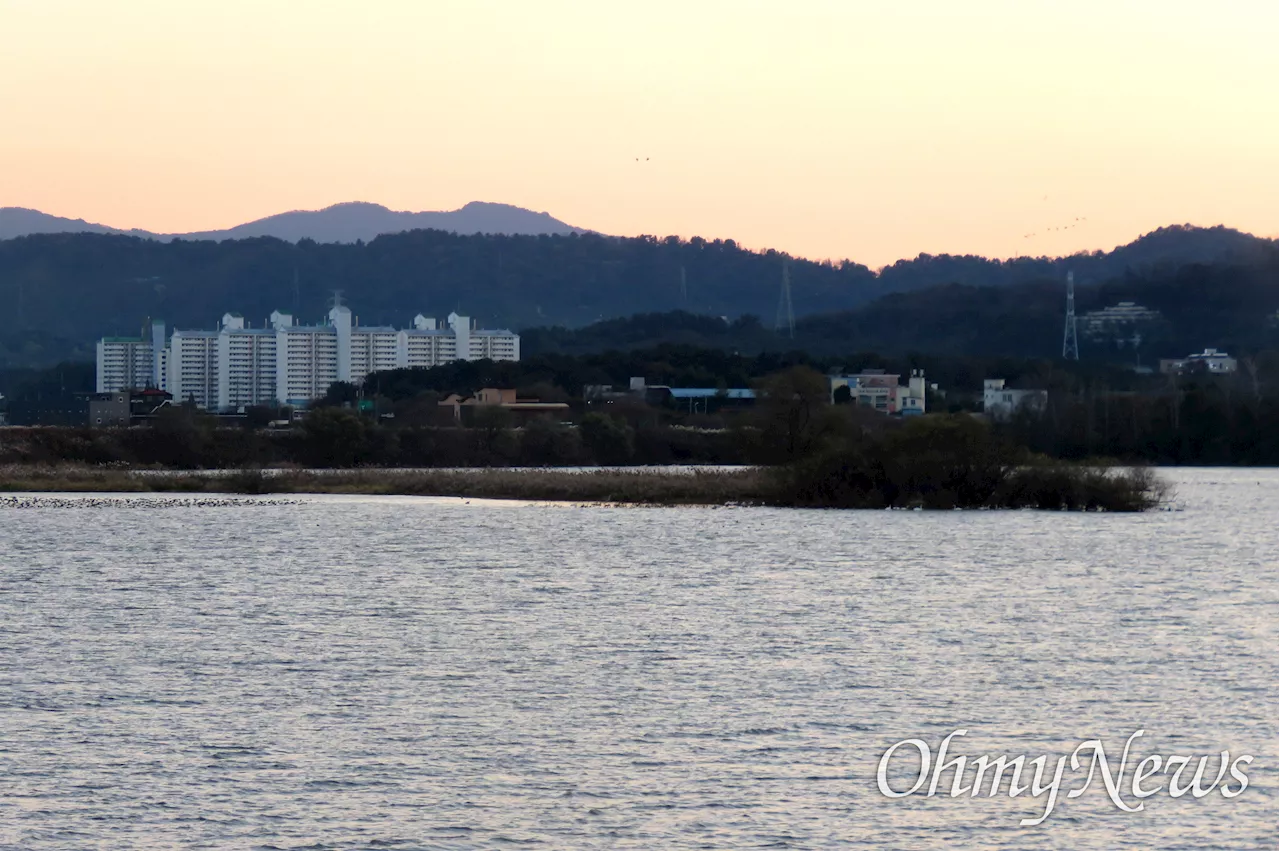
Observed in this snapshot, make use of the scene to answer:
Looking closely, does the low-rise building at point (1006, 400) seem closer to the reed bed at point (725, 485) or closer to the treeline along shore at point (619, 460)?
the treeline along shore at point (619, 460)

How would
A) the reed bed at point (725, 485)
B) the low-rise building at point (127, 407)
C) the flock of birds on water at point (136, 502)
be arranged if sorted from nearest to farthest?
the reed bed at point (725, 485) → the flock of birds on water at point (136, 502) → the low-rise building at point (127, 407)

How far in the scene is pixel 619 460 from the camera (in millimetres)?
129875

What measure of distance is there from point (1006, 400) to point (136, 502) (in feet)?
351

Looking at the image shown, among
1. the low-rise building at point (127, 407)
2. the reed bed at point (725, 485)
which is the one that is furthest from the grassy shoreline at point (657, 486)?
the low-rise building at point (127, 407)

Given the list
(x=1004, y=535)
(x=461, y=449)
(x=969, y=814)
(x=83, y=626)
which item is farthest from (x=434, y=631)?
(x=461, y=449)

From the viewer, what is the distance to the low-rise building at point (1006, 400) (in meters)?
132

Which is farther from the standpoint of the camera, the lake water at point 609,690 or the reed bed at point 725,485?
the reed bed at point 725,485

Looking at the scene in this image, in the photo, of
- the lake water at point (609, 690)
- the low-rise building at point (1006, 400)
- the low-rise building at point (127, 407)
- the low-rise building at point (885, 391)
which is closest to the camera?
the lake water at point (609, 690)

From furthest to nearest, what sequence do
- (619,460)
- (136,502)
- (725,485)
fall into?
(619,460) → (725,485) → (136,502)

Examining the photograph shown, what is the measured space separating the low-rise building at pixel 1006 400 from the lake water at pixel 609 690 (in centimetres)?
7738

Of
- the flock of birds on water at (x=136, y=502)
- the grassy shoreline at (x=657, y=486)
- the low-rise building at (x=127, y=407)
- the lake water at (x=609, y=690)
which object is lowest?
the lake water at (x=609, y=690)

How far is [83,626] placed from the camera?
35094mm

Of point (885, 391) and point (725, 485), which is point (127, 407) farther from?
point (725, 485)

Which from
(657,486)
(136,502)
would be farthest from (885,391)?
(136,502)
